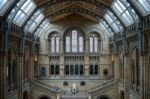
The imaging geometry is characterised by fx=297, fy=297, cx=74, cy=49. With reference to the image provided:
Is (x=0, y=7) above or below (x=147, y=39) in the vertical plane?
above

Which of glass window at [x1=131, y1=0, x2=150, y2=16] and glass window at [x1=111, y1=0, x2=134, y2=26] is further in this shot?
glass window at [x1=111, y1=0, x2=134, y2=26]

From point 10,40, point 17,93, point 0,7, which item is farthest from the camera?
point 17,93

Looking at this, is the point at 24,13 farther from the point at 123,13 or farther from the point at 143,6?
the point at 143,6

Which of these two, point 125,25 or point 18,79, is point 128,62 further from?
point 18,79

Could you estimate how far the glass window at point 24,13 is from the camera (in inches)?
1551

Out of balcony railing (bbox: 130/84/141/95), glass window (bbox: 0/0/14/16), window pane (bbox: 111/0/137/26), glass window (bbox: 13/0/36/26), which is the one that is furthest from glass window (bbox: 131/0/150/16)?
glass window (bbox: 0/0/14/16)

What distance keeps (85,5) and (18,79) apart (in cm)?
1555

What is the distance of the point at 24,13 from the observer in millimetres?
40562

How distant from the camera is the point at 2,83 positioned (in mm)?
35156

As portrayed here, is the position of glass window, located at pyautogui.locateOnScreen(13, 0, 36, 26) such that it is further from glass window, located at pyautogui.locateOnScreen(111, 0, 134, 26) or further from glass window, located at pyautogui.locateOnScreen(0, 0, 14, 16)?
glass window, located at pyautogui.locateOnScreen(111, 0, 134, 26)

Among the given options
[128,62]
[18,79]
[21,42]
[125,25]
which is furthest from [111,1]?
[18,79]

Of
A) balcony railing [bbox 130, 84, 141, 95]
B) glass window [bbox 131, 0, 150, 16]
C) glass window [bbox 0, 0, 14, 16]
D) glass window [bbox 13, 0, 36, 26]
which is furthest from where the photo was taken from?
glass window [bbox 13, 0, 36, 26]

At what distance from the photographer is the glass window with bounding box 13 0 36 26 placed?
3941 cm

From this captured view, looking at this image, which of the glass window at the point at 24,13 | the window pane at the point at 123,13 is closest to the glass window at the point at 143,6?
the window pane at the point at 123,13
